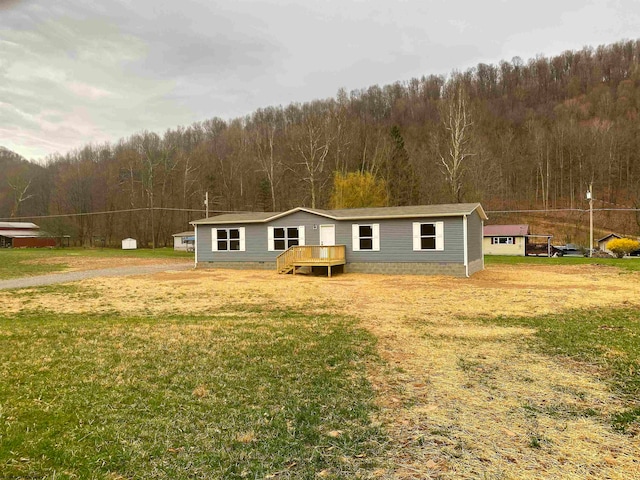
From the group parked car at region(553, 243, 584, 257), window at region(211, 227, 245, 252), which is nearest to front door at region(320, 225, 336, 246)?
window at region(211, 227, 245, 252)

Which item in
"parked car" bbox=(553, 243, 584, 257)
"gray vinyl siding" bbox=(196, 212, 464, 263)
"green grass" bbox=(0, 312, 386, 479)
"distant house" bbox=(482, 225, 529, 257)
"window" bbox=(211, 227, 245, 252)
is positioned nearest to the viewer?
"green grass" bbox=(0, 312, 386, 479)

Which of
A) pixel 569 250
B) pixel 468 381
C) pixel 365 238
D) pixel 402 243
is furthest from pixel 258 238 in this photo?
pixel 569 250

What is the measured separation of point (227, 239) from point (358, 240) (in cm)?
802

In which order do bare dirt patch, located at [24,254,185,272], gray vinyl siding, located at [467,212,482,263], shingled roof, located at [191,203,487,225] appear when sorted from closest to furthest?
shingled roof, located at [191,203,487,225]
gray vinyl siding, located at [467,212,482,263]
bare dirt patch, located at [24,254,185,272]

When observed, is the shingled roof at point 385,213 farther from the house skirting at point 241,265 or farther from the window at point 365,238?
the house skirting at point 241,265

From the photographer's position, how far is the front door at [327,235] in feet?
68.6

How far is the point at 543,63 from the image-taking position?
79562 millimetres

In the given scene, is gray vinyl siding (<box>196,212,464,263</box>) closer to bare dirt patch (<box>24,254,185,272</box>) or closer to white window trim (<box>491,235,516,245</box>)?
bare dirt patch (<box>24,254,185,272</box>)

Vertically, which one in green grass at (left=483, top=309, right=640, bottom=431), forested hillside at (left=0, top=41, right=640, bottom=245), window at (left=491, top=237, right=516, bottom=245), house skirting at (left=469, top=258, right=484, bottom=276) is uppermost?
forested hillside at (left=0, top=41, right=640, bottom=245)

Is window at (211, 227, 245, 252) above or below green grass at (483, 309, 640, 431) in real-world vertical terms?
above

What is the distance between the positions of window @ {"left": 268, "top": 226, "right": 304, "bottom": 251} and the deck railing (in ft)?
3.93

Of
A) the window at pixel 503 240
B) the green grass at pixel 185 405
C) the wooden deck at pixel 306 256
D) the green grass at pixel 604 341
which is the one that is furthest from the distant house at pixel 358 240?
the window at pixel 503 240

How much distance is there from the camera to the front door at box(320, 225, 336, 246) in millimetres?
20922

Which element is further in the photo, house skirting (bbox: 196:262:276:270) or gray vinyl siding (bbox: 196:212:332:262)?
house skirting (bbox: 196:262:276:270)
